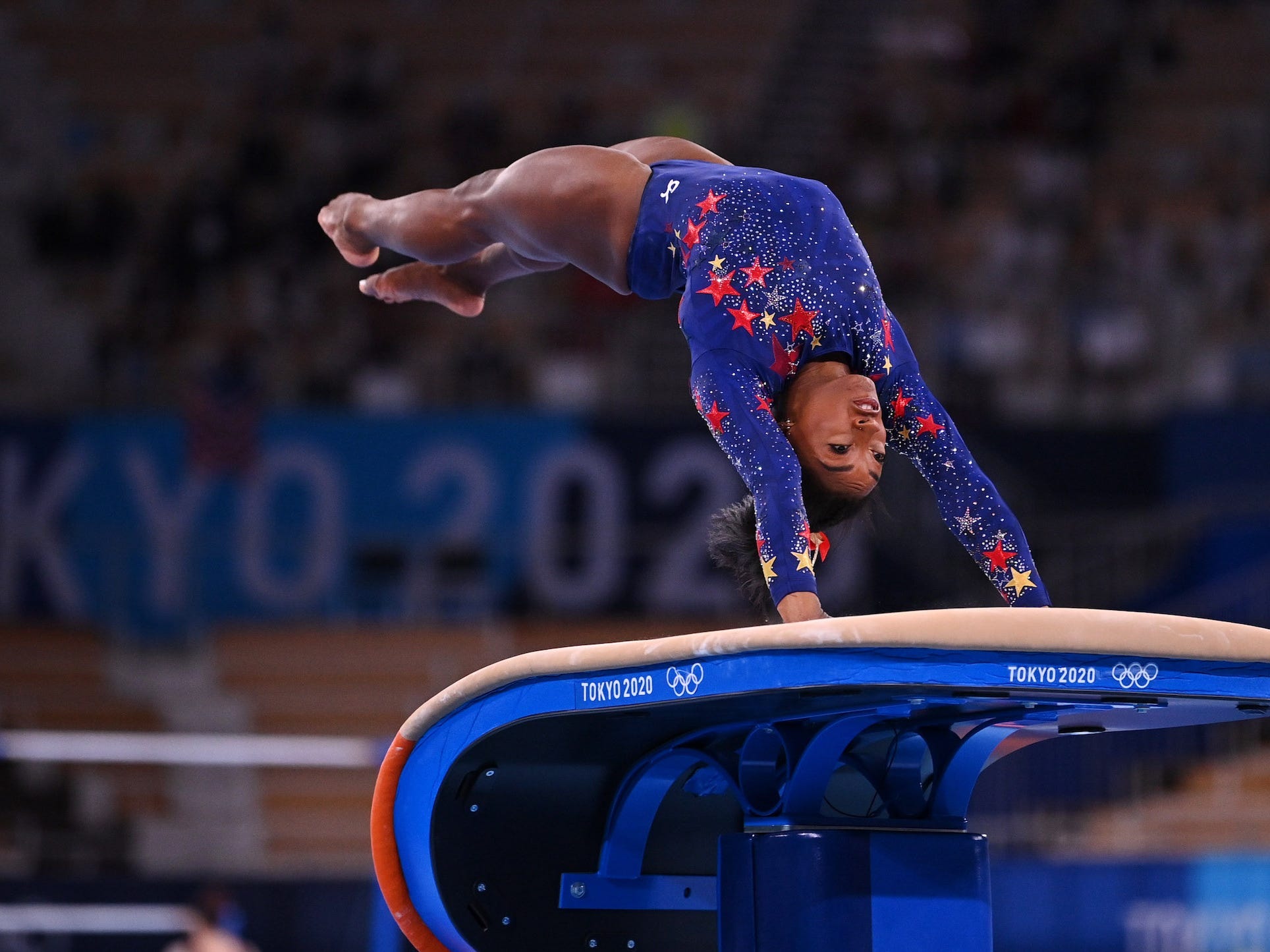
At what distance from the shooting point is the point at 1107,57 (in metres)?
11.4

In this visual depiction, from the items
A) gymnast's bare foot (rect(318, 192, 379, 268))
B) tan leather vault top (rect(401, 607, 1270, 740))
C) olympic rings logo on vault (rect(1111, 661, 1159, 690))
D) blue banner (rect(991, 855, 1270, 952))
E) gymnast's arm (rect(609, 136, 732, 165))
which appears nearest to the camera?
tan leather vault top (rect(401, 607, 1270, 740))

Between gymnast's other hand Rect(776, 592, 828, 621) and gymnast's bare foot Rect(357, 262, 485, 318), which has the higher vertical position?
gymnast's bare foot Rect(357, 262, 485, 318)

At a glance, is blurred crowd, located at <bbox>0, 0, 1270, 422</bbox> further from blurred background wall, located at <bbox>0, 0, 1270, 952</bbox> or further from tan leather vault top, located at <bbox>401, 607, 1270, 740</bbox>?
tan leather vault top, located at <bbox>401, 607, 1270, 740</bbox>

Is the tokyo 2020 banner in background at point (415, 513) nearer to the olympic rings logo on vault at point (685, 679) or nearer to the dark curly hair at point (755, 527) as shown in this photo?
the dark curly hair at point (755, 527)

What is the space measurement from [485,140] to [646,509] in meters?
3.68

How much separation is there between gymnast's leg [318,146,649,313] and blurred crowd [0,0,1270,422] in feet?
17.3

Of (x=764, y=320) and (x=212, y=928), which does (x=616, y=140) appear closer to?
(x=212, y=928)

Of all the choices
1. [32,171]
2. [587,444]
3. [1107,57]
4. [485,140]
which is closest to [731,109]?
[485,140]

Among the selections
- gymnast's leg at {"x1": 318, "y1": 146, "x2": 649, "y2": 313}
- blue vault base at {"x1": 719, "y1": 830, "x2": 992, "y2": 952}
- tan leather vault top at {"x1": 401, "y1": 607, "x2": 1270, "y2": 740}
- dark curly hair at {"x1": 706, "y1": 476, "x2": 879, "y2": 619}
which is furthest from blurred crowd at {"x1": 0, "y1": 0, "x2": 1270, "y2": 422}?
tan leather vault top at {"x1": 401, "y1": 607, "x2": 1270, "y2": 740}

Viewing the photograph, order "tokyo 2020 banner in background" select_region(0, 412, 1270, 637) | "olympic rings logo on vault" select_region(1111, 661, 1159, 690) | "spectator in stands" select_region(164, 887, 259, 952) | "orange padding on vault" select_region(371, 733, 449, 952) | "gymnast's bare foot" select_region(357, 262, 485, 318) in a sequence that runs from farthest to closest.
Result: "tokyo 2020 banner in background" select_region(0, 412, 1270, 637) → "spectator in stands" select_region(164, 887, 259, 952) → "gymnast's bare foot" select_region(357, 262, 485, 318) → "orange padding on vault" select_region(371, 733, 449, 952) → "olympic rings logo on vault" select_region(1111, 661, 1159, 690)

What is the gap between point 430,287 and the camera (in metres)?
3.83

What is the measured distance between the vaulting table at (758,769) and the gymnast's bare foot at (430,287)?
4.58 ft

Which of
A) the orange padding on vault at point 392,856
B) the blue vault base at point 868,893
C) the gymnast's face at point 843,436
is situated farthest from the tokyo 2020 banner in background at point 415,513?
the blue vault base at point 868,893

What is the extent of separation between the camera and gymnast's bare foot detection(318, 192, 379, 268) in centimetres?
372
